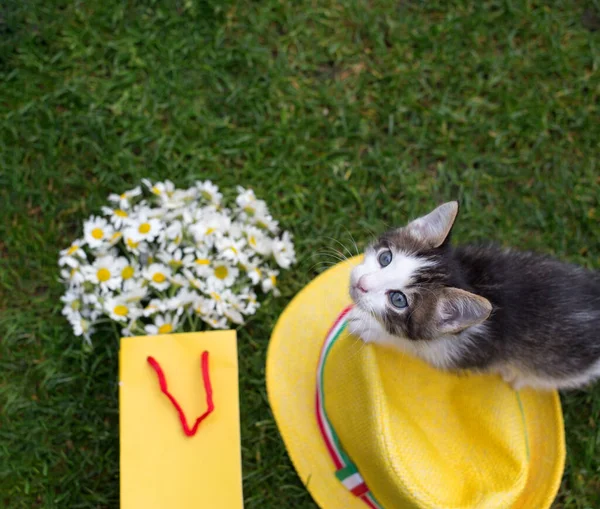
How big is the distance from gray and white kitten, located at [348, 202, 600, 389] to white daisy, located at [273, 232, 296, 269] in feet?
A: 1.39

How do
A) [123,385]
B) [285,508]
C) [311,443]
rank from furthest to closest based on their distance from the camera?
[285,508] → [311,443] → [123,385]

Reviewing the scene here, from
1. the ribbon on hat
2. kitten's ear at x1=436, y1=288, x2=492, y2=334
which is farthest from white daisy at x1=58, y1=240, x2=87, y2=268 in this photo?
kitten's ear at x1=436, y1=288, x2=492, y2=334

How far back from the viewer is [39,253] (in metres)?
1.89

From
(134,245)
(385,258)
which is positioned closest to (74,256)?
(134,245)

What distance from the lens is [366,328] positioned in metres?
1.42

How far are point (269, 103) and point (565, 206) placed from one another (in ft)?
3.82

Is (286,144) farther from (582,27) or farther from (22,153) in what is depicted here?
(582,27)

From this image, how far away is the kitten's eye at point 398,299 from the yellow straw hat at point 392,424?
0.46 ft

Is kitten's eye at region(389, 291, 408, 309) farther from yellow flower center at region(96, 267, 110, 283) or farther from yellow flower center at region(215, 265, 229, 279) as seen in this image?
yellow flower center at region(96, 267, 110, 283)

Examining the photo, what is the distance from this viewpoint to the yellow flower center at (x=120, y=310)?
1.65 meters

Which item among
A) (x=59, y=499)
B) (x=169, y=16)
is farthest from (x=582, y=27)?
(x=59, y=499)

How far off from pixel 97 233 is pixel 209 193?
0.37 metres

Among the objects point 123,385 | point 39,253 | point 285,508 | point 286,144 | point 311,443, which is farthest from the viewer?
point 286,144

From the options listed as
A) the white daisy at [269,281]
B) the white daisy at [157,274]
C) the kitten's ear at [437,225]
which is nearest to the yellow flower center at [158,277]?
the white daisy at [157,274]
